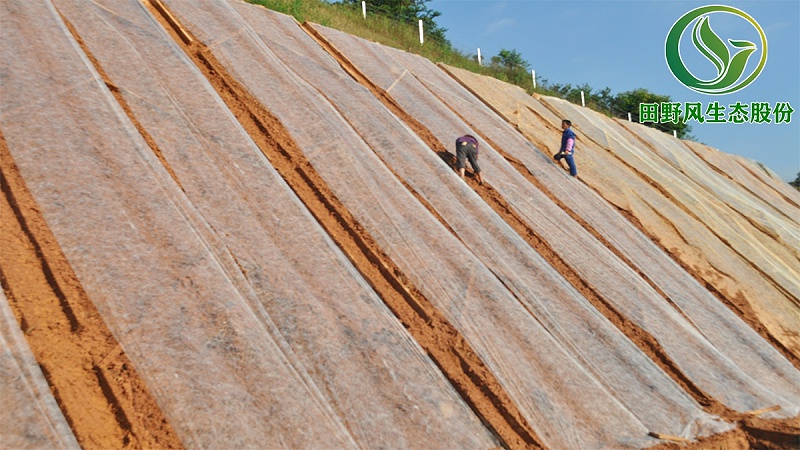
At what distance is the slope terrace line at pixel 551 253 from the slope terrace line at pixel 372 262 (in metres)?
3.45

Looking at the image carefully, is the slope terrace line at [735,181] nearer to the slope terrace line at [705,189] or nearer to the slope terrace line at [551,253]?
Answer: the slope terrace line at [705,189]

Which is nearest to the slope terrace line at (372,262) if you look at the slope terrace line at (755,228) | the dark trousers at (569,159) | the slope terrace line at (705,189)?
the dark trousers at (569,159)

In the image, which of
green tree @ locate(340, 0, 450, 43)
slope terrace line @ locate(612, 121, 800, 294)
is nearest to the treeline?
green tree @ locate(340, 0, 450, 43)

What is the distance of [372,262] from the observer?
25.8ft

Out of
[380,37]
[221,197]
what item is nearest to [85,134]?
[221,197]

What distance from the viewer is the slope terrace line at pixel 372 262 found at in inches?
250

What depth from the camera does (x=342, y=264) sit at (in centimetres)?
739

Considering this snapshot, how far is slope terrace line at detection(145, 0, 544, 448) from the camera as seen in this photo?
6.36 m

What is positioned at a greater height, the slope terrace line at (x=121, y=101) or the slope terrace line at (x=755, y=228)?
the slope terrace line at (x=755, y=228)

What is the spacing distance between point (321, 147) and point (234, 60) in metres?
2.93

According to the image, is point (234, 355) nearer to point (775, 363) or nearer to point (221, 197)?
point (221, 197)

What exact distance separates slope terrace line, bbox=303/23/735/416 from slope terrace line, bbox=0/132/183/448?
23.4ft

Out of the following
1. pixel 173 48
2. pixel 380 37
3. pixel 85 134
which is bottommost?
pixel 85 134

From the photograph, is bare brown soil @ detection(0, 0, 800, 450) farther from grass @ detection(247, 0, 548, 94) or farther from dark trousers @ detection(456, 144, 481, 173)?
grass @ detection(247, 0, 548, 94)
